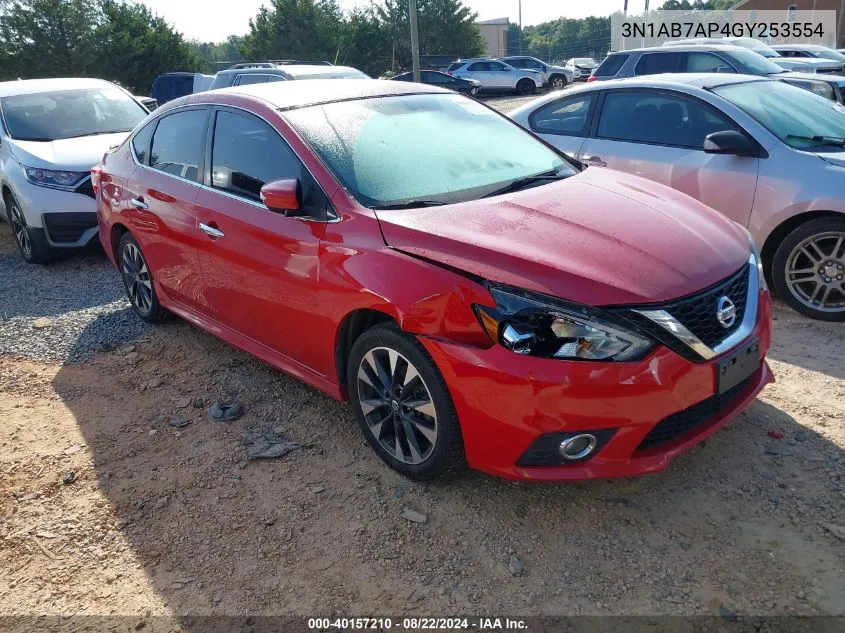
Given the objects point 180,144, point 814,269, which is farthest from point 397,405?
point 814,269

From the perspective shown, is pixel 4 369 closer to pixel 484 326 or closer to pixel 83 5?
pixel 484 326

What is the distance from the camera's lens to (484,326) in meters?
2.69

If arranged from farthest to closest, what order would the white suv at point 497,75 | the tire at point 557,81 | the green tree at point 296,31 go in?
1. the green tree at point 296,31
2. the tire at point 557,81
3. the white suv at point 497,75

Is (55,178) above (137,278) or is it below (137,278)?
above

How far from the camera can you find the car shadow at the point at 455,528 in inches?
101

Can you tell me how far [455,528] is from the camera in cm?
291

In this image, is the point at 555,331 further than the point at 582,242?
No

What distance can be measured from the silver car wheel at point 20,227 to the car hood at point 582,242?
5.49 meters

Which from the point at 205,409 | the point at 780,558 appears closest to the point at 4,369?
the point at 205,409

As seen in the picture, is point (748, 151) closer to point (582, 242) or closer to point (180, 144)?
point (582, 242)

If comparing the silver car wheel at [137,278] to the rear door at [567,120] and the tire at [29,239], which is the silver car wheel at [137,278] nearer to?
the tire at [29,239]

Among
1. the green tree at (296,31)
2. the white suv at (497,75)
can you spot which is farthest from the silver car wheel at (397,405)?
the green tree at (296,31)

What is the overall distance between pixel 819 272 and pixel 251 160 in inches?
144

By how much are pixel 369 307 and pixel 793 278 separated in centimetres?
322
